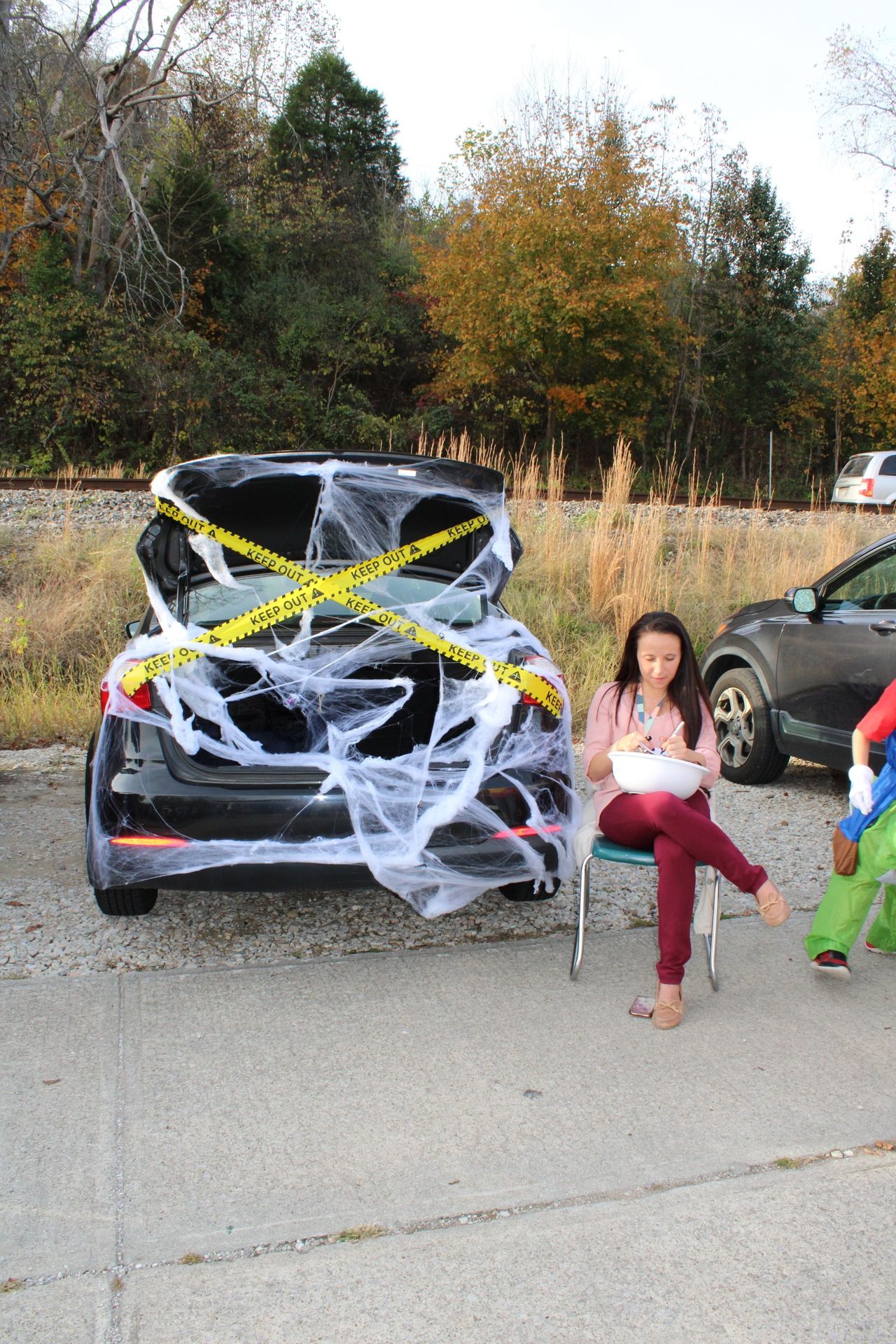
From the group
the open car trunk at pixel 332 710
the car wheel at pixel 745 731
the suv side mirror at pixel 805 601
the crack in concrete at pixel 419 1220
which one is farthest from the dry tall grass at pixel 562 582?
the crack in concrete at pixel 419 1220

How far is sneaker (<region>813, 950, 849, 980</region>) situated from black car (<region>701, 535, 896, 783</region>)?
74.9 inches

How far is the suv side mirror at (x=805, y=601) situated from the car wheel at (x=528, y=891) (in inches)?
86.3

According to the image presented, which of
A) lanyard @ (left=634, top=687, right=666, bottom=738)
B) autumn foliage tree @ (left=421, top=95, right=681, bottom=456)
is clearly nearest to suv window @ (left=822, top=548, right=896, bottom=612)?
lanyard @ (left=634, top=687, right=666, bottom=738)

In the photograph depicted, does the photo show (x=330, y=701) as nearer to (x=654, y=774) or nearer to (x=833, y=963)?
(x=654, y=774)

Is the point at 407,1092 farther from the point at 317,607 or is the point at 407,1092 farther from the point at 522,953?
the point at 317,607

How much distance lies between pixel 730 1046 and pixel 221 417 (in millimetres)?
23803

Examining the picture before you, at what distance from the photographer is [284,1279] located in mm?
2131

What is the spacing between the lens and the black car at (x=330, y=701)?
3352 millimetres

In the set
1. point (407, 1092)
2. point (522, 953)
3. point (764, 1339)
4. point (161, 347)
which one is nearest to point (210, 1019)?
point (407, 1092)

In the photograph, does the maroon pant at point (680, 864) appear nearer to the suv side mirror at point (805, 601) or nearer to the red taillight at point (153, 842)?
the red taillight at point (153, 842)

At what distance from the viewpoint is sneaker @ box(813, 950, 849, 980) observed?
11.8 ft

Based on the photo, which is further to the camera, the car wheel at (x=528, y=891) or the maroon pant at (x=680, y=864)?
the car wheel at (x=528, y=891)

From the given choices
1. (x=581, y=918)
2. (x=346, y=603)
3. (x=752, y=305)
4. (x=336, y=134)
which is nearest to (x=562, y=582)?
(x=346, y=603)

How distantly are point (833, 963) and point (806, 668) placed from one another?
2457 millimetres
